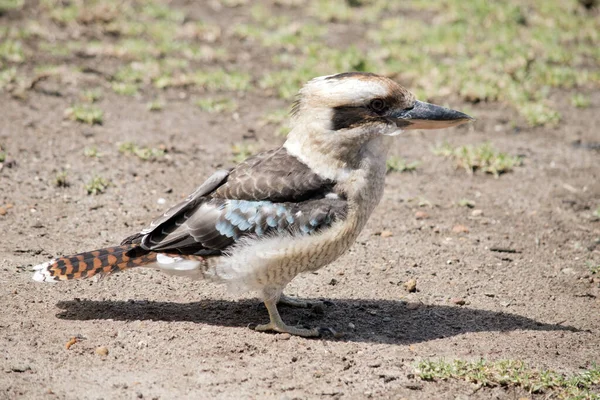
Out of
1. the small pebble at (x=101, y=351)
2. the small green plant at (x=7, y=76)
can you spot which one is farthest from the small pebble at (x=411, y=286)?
the small green plant at (x=7, y=76)

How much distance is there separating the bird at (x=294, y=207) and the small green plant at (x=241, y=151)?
2781mm

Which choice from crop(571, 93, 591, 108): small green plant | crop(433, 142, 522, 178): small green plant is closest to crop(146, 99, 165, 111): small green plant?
crop(433, 142, 522, 178): small green plant

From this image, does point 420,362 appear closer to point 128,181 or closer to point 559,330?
point 559,330

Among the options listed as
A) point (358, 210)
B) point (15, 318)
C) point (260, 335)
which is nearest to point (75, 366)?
→ point (15, 318)

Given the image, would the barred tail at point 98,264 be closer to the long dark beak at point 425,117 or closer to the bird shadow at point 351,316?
the bird shadow at point 351,316

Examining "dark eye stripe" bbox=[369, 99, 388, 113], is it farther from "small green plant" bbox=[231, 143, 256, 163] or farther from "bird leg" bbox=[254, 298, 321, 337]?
"small green plant" bbox=[231, 143, 256, 163]

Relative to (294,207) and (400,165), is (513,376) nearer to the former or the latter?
(294,207)

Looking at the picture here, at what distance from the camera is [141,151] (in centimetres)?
836

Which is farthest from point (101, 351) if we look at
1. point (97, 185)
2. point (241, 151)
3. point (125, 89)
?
point (125, 89)

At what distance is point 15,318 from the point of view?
5562 millimetres

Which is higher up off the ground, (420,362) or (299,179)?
(299,179)

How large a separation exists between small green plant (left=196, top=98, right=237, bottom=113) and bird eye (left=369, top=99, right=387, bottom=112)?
435 centimetres

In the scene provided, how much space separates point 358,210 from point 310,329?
94cm

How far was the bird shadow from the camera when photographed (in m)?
5.70
